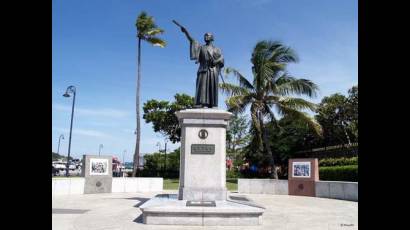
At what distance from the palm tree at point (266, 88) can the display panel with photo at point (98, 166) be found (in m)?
8.16

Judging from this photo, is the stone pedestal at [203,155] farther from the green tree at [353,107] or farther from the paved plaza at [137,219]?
the green tree at [353,107]

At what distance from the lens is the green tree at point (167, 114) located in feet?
135

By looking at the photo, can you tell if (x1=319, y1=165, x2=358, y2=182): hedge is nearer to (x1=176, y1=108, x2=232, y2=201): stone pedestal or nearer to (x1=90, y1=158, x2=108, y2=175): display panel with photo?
(x1=176, y1=108, x2=232, y2=201): stone pedestal

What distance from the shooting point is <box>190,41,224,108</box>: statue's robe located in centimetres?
1272

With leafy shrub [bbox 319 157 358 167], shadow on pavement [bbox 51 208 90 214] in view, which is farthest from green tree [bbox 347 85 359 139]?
shadow on pavement [bbox 51 208 90 214]

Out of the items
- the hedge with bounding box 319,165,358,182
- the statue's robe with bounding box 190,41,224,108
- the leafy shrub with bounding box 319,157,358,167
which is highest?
the statue's robe with bounding box 190,41,224,108

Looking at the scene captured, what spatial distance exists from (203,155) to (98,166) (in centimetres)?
955

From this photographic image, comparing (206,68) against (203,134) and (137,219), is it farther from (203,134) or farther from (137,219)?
(137,219)

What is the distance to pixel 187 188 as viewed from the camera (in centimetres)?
1153

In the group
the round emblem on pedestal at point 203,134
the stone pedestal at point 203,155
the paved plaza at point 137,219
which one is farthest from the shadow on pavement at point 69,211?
the round emblem on pedestal at point 203,134

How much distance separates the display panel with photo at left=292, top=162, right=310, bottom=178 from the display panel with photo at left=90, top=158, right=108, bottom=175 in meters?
10.0
